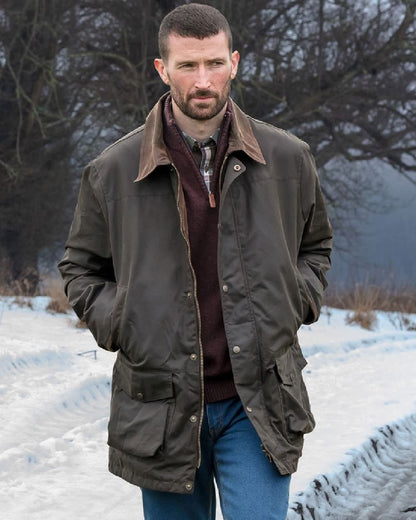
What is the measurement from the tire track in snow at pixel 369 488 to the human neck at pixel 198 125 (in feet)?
7.99

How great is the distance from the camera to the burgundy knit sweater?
105 inches

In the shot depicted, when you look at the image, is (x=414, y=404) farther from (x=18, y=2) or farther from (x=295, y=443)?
(x=18, y=2)

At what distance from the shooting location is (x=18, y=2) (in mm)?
16484

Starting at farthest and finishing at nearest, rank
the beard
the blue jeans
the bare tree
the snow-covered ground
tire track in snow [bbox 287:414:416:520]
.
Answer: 1. the bare tree
2. the snow-covered ground
3. tire track in snow [bbox 287:414:416:520]
4. the beard
5. the blue jeans

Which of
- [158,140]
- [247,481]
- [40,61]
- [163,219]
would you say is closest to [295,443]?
[247,481]

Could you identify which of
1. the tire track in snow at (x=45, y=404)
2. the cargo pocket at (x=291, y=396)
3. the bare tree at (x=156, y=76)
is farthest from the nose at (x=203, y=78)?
the bare tree at (x=156, y=76)

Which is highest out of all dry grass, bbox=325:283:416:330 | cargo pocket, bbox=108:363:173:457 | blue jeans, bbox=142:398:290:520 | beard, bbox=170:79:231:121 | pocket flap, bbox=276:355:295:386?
beard, bbox=170:79:231:121

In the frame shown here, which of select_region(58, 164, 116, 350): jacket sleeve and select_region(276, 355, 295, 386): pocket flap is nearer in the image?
select_region(276, 355, 295, 386): pocket flap

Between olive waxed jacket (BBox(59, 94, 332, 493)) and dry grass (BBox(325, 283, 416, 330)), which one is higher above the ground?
olive waxed jacket (BBox(59, 94, 332, 493))

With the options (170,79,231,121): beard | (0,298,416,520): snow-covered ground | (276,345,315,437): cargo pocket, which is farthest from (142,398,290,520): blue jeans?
(0,298,416,520): snow-covered ground

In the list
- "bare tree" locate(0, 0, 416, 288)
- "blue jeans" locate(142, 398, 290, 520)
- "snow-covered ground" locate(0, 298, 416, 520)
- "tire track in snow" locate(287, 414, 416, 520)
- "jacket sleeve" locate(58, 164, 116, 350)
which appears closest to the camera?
"blue jeans" locate(142, 398, 290, 520)

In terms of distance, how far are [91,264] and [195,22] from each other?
0.84 meters

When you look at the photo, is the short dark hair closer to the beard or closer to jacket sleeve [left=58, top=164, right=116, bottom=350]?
the beard

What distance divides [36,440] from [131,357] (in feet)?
11.4
